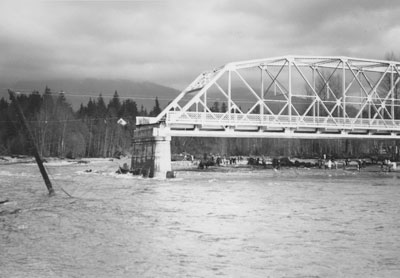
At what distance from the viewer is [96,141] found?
409ft

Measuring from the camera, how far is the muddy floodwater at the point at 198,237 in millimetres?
10961

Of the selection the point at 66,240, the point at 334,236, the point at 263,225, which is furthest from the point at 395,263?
the point at 66,240

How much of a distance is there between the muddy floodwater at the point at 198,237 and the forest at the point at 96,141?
165 ft

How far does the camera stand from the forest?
97.6 metres

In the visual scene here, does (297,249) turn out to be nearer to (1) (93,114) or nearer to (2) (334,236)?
(2) (334,236)

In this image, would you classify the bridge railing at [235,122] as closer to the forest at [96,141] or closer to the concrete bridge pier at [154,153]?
Result: the concrete bridge pier at [154,153]

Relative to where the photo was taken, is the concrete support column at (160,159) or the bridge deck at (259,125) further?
the bridge deck at (259,125)

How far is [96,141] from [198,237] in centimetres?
11319

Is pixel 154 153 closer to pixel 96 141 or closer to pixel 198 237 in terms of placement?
pixel 198 237

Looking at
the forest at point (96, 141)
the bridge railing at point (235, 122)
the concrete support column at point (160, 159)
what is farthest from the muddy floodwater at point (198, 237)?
the forest at point (96, 141)

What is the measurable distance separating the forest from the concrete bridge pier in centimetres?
2154

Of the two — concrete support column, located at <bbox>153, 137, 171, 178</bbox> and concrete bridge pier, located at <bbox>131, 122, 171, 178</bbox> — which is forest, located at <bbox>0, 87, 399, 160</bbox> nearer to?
concrete bridge pier, located at <bbox>131, 122, 171, 178</bbox>

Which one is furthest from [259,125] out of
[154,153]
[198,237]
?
[198,237]

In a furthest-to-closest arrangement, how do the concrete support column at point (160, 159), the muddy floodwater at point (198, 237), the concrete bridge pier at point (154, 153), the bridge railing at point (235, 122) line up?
the bridge railing at point (235, 122), the concrete bridge pier at point (154, 153), the concrete support column at point (160, 159), the muddy floodwater at point (198, 237)
